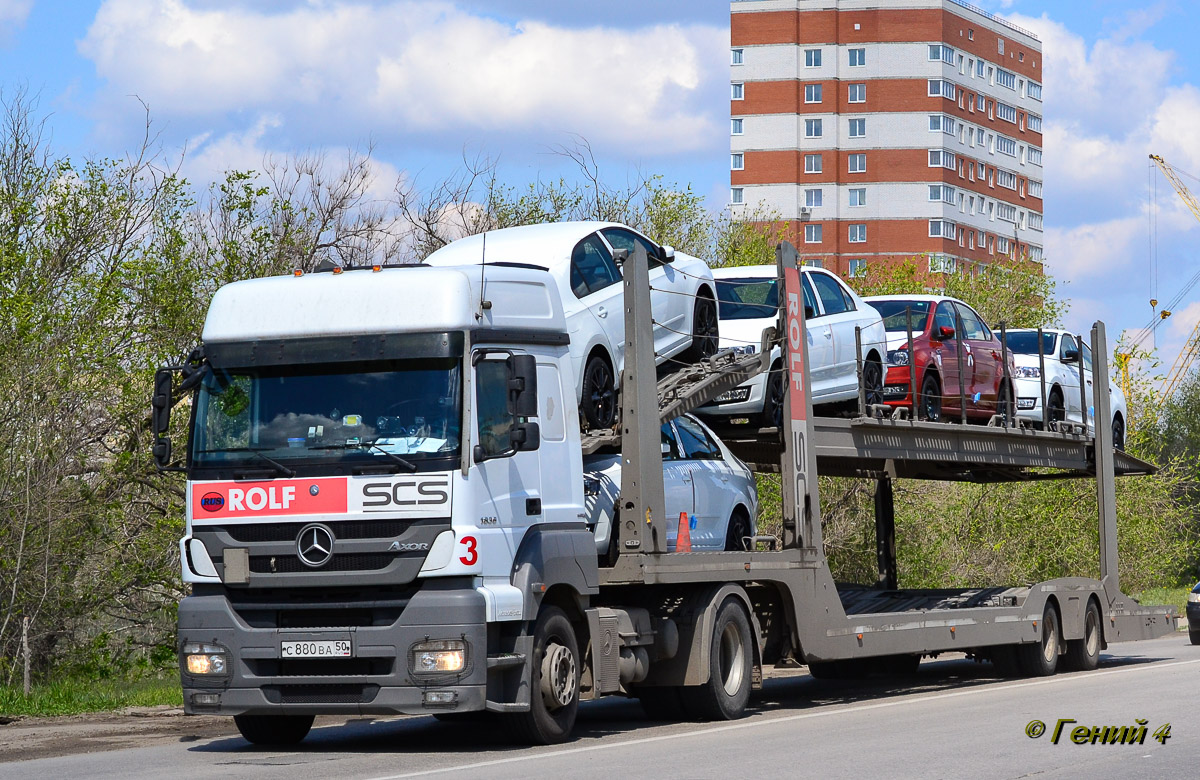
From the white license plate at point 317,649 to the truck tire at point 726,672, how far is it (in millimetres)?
3268

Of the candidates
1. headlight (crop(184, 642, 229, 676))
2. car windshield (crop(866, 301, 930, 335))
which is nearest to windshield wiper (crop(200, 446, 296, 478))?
headlight (crop(184, 642, 229, 676))

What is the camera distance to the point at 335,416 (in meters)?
9.50

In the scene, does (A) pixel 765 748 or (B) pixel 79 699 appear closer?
(A) pixel 765 748

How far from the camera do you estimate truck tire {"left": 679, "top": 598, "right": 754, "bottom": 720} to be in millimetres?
11703

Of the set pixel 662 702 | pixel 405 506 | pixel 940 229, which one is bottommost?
pixel 662 702

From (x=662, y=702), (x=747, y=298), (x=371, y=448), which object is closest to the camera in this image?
(x=371, y=448)

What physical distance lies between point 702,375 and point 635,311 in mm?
1776

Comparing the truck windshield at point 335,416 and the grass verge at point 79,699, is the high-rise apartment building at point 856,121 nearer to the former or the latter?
the grass verge at point 79,699

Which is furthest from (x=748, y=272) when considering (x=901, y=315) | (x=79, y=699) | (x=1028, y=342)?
(x=79, y=699)

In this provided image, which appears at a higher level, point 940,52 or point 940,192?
point 940,52

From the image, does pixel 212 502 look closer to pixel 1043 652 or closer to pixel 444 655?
pixel 444 655

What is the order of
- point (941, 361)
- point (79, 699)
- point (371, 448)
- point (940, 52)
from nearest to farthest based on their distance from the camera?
point (371, 448)
point (79, 699)
point (941, 361)
point (940, 52)

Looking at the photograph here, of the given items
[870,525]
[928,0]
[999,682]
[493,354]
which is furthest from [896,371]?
[928,0]

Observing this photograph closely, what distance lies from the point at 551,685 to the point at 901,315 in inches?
321
